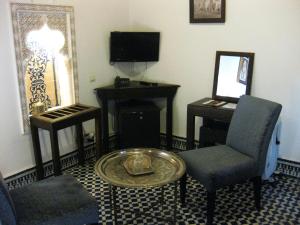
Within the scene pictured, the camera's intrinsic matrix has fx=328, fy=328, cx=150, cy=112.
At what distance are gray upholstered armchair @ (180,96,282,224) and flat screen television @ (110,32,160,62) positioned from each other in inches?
59.7

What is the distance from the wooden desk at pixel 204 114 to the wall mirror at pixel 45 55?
4.17 ft

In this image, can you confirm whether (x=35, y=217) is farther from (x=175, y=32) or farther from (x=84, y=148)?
(x=175, y=32)

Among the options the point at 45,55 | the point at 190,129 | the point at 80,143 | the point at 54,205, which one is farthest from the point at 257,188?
the point at 45,55

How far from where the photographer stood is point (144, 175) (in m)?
2.28

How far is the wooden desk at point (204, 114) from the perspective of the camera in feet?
10.5

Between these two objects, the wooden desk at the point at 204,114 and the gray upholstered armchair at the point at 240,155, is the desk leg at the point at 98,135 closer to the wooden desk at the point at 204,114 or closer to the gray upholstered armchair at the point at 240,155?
the wooden desk at the point at 204,114

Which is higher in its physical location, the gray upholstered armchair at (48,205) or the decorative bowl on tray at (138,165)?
the decorative bowl on tray at (138,165)

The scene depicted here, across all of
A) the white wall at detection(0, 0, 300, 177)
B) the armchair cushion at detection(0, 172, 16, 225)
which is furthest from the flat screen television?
the armchair cushion at detection(0, 172, 16, 225)

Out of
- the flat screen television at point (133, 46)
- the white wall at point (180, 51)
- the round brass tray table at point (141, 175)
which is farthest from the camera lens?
the flat screen television at point (133, 46)

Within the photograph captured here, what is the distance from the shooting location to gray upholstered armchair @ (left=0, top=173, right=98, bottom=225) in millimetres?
1795

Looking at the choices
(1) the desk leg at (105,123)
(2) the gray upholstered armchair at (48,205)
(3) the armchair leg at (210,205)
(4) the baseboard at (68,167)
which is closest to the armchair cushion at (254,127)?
(3) the armchair leg at (210,205)

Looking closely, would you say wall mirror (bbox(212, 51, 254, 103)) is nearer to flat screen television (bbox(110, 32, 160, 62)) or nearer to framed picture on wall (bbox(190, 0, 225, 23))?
framed picture on wall (bbox(190, 0, 225, 23))

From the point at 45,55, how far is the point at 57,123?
76cm

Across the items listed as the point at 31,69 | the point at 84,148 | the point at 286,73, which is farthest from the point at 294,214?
the point at 31,69
